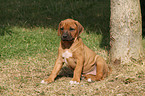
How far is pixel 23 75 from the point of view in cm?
561

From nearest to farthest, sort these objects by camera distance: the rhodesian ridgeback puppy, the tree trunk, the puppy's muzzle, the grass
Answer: the grass → the puppy's muzzle → the rhodesian ridgeback puppy → the tree trunk

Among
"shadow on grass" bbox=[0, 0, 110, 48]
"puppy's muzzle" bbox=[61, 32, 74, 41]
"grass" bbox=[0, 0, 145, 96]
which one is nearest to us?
"grass" bbox=[0, 0, 145, 96]

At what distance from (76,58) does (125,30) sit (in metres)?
1.73

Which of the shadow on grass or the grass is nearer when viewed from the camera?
the grass

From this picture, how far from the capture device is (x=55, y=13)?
11.9 meters

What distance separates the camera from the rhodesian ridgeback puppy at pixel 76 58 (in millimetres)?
4945

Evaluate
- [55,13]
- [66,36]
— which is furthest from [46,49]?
[55,13]

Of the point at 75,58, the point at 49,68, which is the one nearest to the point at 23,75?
the point at 49,68

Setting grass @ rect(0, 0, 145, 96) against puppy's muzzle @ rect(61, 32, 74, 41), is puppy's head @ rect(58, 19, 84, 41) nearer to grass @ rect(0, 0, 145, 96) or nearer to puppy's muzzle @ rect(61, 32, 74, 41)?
puppy's muzzle @ rect(61, 32, 74, 41)

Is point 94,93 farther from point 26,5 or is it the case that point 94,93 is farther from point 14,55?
point 26,5

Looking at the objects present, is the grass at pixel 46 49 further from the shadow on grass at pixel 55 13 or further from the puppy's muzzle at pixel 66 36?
the puppy's muzzle at pixel 66 36

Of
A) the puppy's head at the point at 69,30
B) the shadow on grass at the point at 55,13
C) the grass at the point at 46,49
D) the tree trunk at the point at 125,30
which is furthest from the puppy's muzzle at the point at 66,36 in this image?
the shadow on grass at the point at 55,13

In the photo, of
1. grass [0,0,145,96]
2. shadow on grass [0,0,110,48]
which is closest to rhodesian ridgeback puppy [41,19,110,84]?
grass [0,0,145,96]

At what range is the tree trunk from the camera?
587 centimetres
